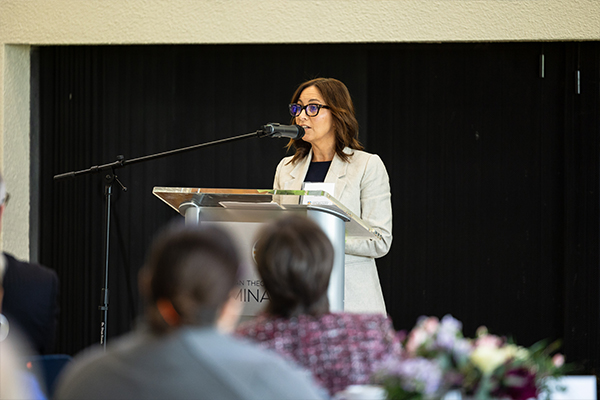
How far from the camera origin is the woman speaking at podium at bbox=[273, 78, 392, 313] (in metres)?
2.92

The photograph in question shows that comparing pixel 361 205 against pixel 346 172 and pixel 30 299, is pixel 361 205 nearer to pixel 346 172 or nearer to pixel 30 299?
pixel 346 172

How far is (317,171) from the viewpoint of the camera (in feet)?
10.6

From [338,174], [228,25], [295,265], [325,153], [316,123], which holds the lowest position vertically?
[295,265]

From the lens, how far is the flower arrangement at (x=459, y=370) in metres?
1.22

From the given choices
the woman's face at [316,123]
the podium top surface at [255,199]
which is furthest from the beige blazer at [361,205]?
the podium top surface at [255,199]

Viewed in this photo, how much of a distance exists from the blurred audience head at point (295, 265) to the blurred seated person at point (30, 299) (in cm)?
68

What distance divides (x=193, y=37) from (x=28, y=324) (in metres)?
3.14

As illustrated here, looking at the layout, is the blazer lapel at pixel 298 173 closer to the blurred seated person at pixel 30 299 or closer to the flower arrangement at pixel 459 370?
the blurred seated person at pixel 30 299

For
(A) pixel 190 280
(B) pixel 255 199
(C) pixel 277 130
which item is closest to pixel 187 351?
(A) pixel 190 280

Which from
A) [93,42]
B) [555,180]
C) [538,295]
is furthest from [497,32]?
[93,42]

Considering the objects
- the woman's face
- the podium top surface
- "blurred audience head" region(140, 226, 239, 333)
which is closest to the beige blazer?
the woman's face

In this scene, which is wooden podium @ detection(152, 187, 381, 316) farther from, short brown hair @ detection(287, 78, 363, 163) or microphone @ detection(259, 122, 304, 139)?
short brown hair @ detection(287, 78, 363, 163)

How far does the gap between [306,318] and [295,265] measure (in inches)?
4.6

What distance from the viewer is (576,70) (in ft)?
14.5
